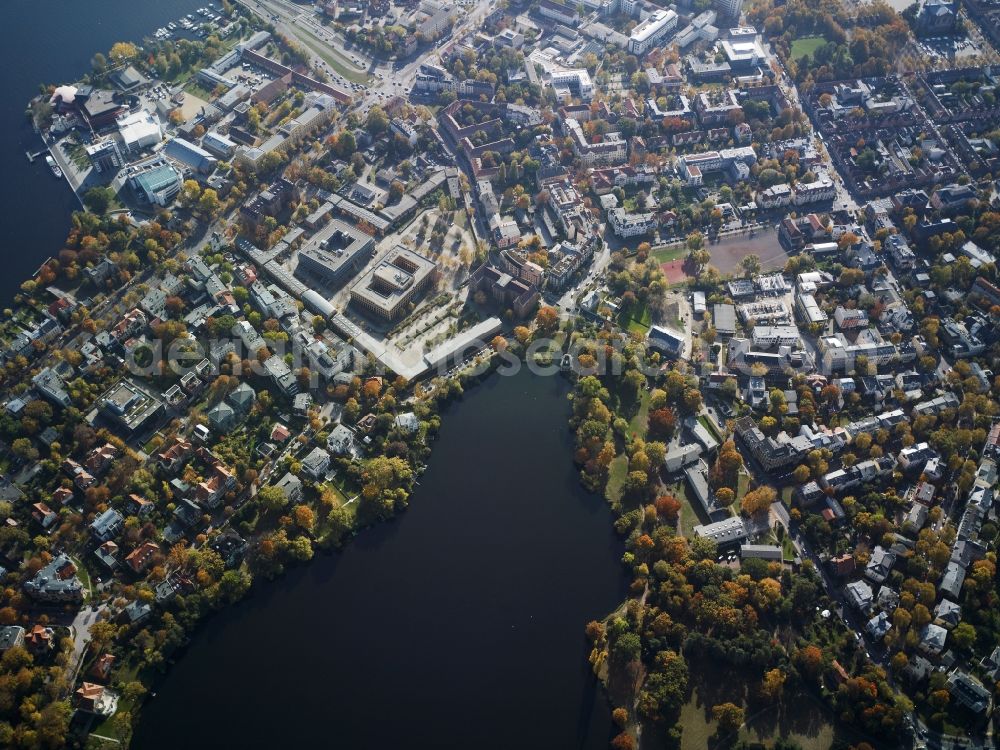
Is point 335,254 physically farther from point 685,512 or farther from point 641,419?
point 685,512

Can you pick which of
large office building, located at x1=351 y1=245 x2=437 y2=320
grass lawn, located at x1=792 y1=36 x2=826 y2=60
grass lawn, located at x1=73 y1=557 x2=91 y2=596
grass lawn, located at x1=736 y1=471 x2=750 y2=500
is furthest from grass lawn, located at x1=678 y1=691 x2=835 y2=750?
grass lawn, located at x1=792 y1=36 x2=826 y2=60

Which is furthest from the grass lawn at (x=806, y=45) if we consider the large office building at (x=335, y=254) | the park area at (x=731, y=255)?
the large office building at (x=335, y=254)

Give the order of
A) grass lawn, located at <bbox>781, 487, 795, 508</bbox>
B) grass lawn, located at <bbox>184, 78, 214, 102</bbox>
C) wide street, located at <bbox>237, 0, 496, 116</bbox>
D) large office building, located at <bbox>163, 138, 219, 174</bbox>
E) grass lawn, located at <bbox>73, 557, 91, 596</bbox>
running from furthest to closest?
wide street, located at <bbox>237, 0, 496, 116</bbox>
grass lawn, located at <bbox>184, 78, 214, 102</bbox>
large office building, located at <bbox>163, 138, 219, 174</bbox>
grass lawn, located at <bbox>781, 487, 795, 508</bbox>
grass lawn, located at <bbox>73, 557, 91, 596</bbox>

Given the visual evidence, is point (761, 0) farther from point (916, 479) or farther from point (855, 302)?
point (916, 479)

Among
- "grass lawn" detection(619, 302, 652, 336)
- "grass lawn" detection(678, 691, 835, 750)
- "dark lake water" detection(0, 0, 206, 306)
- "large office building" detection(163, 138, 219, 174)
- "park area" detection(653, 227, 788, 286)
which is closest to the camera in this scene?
"grass lawn" detection(678, 691, 835, 750)

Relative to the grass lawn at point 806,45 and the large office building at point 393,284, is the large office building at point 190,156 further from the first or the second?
the grass lawn at point 806,45

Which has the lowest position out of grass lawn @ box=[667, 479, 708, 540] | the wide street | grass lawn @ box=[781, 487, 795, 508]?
grass lawn @ box=[781, 487, 795, 508]

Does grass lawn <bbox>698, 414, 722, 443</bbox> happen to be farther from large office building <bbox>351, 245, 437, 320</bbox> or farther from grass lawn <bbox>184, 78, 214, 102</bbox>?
grass lawn <bbox>184, 78, 214, 102</bbox>
